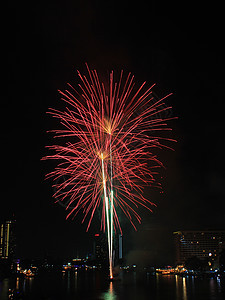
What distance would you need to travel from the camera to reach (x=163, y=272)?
115125 mm

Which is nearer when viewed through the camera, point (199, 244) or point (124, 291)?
point (124, 291)

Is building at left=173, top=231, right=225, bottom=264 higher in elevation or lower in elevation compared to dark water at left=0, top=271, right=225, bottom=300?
higher

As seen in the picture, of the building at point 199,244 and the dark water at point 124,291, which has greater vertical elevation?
the building at point 199,244

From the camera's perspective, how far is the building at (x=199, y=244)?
150 metres

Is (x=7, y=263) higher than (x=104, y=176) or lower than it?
lower

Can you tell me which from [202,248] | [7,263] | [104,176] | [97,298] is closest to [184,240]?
[202,248]

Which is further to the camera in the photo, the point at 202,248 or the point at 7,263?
the point at 202,248

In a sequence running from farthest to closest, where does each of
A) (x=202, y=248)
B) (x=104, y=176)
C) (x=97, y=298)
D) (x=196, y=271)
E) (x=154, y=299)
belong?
(x=202, y=248) → (x=196, y=271) → (x=97, y=298) → (x=154, y=299) → (x=104, y=176)

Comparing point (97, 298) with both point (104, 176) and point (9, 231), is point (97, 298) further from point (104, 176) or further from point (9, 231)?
point (9, 231)

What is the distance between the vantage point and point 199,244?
152500 millimetres

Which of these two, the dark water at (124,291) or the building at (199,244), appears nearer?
the dark water at (124,291)

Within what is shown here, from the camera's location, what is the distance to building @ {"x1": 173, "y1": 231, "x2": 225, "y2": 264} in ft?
491

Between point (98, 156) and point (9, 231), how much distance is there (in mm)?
166329

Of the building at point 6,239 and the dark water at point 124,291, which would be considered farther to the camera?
the building at point 6,239
